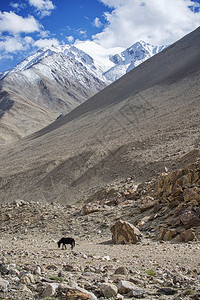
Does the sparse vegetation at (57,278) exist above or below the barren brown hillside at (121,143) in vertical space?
below

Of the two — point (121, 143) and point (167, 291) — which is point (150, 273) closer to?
point (167, 291)

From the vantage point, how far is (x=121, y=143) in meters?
30.4

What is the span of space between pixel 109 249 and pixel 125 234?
0.99 meters

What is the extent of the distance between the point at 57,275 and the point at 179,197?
6.71 m

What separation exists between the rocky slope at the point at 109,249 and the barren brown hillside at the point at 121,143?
21.3 ft

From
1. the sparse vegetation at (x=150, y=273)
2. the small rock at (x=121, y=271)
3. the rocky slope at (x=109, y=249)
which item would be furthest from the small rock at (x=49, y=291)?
the sparse vegetation at (x=150, y=273)

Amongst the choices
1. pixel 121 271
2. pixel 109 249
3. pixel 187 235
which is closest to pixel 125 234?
pixel 109 249

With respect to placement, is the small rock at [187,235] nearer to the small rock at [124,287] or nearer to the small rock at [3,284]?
the small rock at [124,287]

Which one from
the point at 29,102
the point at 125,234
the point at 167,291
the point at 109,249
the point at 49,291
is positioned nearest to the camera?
the point at 49,291

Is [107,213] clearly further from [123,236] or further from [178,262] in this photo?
[178,262]

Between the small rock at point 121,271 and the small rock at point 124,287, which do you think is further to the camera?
the small rock at point 121,271

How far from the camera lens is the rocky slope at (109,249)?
489cm

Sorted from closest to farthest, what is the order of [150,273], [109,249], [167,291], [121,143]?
[167,291]
[150,273]
[109,249]
[121,143]

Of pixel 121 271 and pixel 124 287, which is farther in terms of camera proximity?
pixel 121 271
